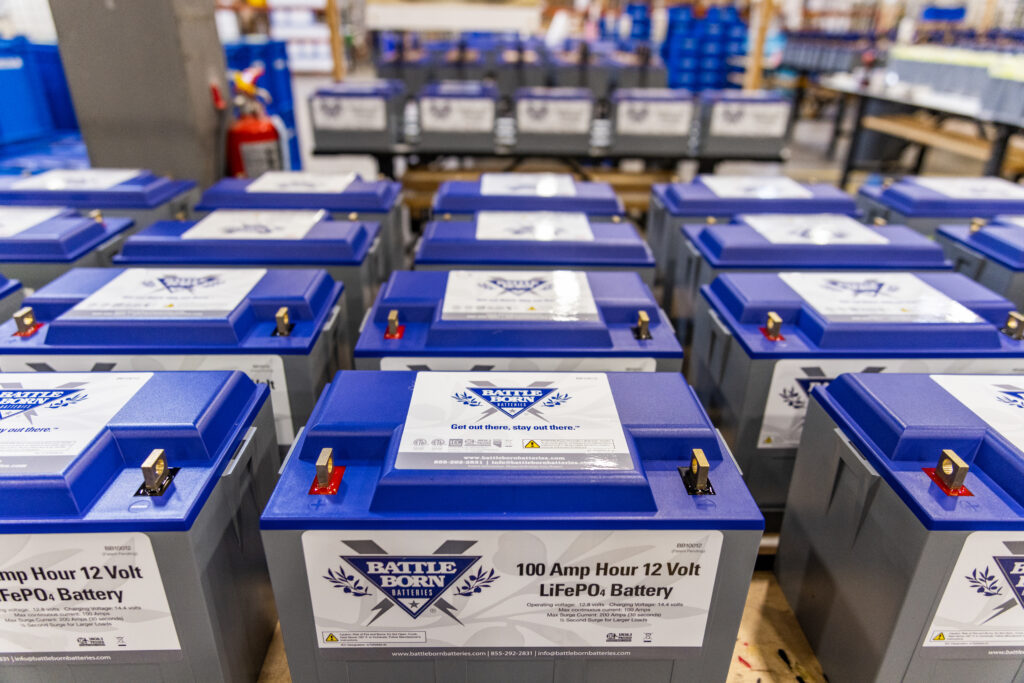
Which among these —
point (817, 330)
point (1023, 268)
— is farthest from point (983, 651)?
point (1023, 268)

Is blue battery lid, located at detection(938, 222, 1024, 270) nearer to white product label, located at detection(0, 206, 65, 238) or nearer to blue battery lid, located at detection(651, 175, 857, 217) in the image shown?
blue battery lid, located at detection(651, 175, 857, 217)

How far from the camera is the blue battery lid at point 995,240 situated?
68.4 inches

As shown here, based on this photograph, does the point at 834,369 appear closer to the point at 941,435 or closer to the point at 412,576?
the point at 941,435

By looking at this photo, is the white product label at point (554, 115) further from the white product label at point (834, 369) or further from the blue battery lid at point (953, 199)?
the white product label at point (834, 369)

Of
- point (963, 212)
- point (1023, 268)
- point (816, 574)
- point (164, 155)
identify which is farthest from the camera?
point (164, 155)

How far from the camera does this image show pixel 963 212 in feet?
7.20

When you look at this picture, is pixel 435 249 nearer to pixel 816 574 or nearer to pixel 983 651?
pixel 816 574

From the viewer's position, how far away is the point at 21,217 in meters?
1.87

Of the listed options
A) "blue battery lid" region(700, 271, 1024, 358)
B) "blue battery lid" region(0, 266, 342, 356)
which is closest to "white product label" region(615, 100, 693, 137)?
"blue battery lid" region(700, 271, 1024, 358)

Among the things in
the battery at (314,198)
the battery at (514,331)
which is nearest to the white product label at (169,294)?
the battery at (514,331)

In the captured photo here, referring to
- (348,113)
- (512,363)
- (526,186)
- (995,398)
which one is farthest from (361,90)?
(995,398)

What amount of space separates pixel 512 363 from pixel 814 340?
668 mm

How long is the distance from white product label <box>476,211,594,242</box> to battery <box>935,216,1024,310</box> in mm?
1165

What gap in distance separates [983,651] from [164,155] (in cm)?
293
